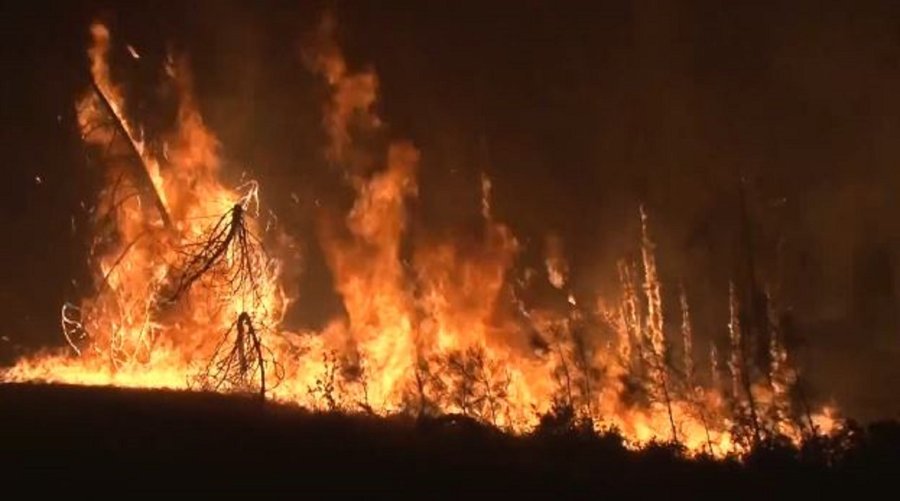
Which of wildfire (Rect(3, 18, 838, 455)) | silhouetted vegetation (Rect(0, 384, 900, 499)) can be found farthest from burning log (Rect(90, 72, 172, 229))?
silhouetted vegetation (Rect(0, 384, 900, 499))

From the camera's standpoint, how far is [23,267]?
26547 millimetres

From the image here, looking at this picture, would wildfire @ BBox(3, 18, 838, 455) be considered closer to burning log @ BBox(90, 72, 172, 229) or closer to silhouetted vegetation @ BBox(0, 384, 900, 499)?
burning log @ BBox(90, 72, 172, 229)

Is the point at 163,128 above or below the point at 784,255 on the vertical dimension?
above

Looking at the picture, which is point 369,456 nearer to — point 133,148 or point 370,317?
point 370,317

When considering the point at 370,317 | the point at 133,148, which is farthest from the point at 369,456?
the point at 133,148

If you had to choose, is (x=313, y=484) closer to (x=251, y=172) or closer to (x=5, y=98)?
(x=251, y=172)

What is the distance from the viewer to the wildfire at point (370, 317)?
58.6 feet

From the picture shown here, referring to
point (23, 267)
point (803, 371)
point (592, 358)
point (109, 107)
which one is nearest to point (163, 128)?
point (109, 107)

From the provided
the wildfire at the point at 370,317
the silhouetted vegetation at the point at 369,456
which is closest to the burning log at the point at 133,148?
the wildfire at the point at 370,317

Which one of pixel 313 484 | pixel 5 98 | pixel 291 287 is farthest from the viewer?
pixel 5 98

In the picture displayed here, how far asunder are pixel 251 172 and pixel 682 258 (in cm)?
1057

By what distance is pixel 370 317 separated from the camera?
67.7 feet

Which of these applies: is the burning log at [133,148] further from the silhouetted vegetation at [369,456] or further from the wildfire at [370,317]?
the silhouetted vegetation at [369,456]

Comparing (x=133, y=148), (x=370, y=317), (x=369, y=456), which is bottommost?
(x=369, y=456)
